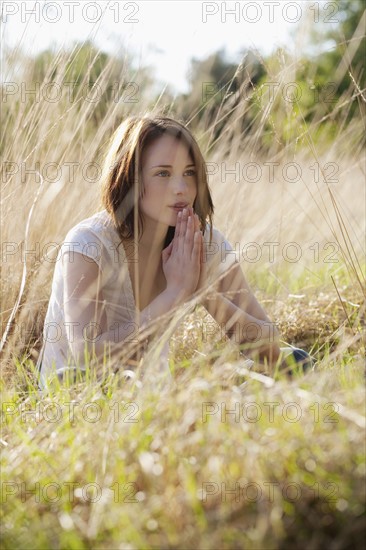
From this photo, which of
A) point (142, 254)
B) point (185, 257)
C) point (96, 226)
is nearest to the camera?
point (185, 257)

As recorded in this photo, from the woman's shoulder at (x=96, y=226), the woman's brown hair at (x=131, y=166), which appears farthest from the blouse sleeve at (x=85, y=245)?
the woman's brown hair at (x=131, y=166)

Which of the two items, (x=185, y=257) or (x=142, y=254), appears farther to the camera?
(x=142, y=254)

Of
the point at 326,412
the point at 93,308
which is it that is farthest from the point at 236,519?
the point at 93,308

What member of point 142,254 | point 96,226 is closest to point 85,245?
point 96,226

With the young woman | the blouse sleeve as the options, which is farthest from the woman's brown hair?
the blouse sleeve

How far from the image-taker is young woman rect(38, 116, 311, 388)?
2293mm

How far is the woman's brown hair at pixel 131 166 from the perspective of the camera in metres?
2.46

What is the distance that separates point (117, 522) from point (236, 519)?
21cm

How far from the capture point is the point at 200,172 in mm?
2512

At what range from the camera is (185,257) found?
235cm

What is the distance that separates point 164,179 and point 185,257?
28cm

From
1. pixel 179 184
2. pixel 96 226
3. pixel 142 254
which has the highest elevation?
pixel 179 184

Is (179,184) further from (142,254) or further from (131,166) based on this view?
(142,254)

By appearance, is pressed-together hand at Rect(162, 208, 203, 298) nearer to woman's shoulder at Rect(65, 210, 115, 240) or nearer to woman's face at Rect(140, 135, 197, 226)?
woman's face at Rect(140, 135, 197, 226)
